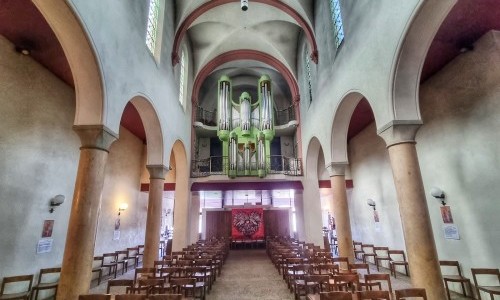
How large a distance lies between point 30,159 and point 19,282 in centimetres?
281

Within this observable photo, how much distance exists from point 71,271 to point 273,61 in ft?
44.3

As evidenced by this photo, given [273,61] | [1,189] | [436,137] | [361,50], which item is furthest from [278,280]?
[273,61]

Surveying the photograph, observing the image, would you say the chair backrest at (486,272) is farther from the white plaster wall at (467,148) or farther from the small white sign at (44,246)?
the small white sign at (44,246)

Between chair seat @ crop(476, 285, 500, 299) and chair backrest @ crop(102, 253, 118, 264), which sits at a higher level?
chair backrest @ crop(102, 253, 118, 264)

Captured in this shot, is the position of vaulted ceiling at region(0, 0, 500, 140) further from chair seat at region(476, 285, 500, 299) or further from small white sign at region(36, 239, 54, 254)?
chair seat at region(476, 285, 500, 299)

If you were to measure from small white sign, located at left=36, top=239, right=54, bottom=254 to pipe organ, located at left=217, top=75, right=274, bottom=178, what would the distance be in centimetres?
794

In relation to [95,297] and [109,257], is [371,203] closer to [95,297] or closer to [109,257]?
[95,297]

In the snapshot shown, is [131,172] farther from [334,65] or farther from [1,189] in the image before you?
[334,65]

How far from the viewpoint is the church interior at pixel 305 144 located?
183 inches

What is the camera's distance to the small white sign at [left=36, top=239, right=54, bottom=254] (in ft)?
21.1

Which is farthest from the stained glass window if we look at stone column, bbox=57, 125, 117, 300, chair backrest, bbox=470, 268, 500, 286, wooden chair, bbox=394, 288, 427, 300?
chair backrest, bbox=470, 268, 500, 286

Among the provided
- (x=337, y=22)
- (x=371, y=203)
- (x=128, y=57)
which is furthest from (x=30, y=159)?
(x=371, y=203)

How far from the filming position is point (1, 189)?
5.55m

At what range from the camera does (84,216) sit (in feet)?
14.7
